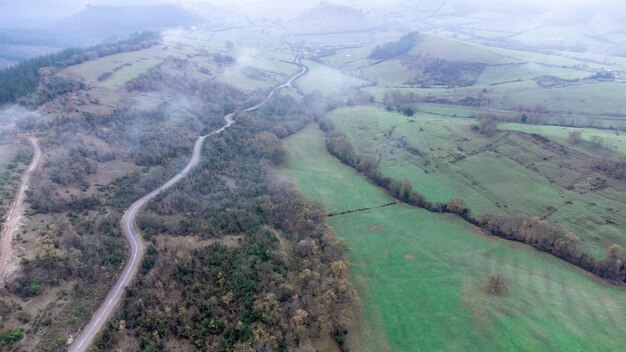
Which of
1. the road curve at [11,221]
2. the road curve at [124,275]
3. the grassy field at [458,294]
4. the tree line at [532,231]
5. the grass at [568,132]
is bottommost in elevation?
the grassy field at [458,294]

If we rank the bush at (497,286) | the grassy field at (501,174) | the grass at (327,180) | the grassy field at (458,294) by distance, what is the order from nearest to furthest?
1. the grassy field at (458,294)
2. the bush at (497,286)
3. the grassy field at (501,174)
4. the grass at (327,180)

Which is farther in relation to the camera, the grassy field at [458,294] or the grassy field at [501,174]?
the grassy field at [501,174]

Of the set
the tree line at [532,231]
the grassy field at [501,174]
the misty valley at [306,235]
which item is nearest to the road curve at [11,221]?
the misty valley at [306,235]

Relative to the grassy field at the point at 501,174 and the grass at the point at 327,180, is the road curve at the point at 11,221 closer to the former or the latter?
the grass at the point at 327,180

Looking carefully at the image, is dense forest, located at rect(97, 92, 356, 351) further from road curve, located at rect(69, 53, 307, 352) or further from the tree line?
the tree line

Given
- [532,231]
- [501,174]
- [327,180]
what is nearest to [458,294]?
[532,231]

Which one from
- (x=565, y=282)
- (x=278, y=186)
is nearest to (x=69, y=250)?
(x=278, y=186)
